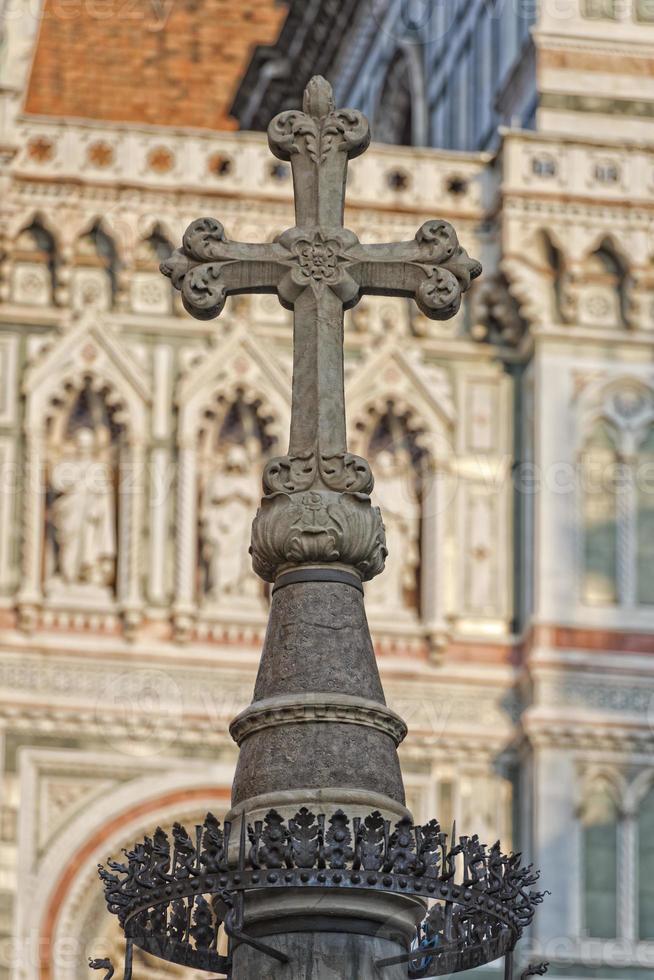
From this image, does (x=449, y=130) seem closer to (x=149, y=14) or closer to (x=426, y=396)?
(x=426, y=396)

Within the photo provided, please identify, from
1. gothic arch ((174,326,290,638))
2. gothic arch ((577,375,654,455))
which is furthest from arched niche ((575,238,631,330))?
gothic arch ((174,326,290,638))

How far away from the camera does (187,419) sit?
1781 cm

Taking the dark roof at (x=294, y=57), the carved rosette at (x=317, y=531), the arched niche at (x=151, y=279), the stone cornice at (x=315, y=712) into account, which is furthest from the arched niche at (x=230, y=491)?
the stone cornice at (x=315, y=712)

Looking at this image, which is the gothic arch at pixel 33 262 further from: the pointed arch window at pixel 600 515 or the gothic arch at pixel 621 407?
the pointed arch window at pixel 600 515

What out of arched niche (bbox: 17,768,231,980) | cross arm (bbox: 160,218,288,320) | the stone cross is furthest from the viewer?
arched niche (bbox: 17,768,231,980)

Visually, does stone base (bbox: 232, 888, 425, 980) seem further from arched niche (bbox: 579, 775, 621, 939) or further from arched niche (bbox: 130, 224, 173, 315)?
arched niche (bbox: 130, 224, 173, 315)

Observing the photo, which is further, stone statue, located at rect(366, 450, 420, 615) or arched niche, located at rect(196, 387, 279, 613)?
stone statue, located at rect(366, 450, 420, 615)

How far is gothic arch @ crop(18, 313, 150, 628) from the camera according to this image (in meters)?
17.6

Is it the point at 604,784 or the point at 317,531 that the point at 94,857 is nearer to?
the point at 604,784

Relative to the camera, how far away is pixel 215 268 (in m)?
7.68

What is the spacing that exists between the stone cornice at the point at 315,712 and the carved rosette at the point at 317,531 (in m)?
0.42

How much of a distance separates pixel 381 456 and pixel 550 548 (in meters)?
1.31

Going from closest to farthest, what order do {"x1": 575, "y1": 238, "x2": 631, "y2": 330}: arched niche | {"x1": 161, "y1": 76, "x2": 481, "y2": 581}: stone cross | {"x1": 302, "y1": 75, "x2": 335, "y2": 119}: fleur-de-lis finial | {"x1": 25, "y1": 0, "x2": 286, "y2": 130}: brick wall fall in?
{"x1": 161, "y1": 76, "x2": 481, "y2": 581}: stone cross
{"x1": 302, "y1": 75, "x2": 335, "y2": 119}: fleur-de-lis finial
{"x1": 575, "y1": 238, "x2": 631, "y2": 330}: arched niche
{"x1": 25, "y1": 0, "x2": 286, "y2": 130}: brick wall

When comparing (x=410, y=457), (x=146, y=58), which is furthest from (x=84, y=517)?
(x=146, y=58)
